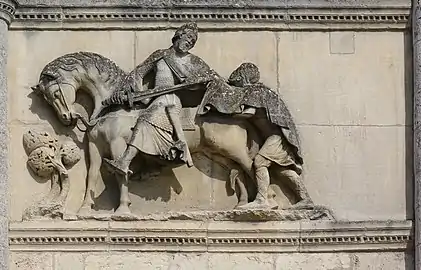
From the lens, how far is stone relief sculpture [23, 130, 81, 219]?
10.5 metres

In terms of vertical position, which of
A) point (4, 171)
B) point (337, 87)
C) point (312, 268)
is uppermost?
point (337, 87)

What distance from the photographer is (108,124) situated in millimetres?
10570

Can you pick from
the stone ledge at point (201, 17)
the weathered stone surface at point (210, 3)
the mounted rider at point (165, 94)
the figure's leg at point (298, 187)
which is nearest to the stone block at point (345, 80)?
the stone ledge at point (201, 17)

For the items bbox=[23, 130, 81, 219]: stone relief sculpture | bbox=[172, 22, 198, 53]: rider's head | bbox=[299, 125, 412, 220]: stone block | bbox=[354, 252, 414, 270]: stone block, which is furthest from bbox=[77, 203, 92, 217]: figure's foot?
bbox=[354, 252, 414, 270]: stone block

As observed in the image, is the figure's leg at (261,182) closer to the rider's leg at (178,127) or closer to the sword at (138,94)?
the rider's leg at (178,127)

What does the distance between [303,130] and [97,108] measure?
146 centimetres

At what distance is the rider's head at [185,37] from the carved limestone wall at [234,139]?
0.20m

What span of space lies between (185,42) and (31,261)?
72.9 inches

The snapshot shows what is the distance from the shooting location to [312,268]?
10.5m

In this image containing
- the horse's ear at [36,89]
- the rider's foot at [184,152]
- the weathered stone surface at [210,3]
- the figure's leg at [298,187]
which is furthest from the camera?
the weathered stone surface at [210,3]

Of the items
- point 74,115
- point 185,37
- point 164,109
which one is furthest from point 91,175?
point 185,37

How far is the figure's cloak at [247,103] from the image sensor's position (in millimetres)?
10555

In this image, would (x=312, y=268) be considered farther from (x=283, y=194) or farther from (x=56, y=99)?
(x=56, y=99)

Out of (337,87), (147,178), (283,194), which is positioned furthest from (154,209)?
(337,87)
